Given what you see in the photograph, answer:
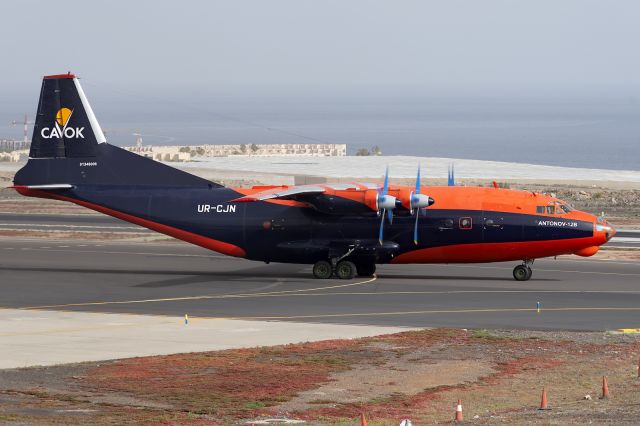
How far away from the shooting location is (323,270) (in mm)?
49656

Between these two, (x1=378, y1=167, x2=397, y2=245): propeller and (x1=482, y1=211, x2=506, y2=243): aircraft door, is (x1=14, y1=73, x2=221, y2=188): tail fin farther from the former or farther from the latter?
(x1=482, y1=211, x2=506, y2=243): aircraft door

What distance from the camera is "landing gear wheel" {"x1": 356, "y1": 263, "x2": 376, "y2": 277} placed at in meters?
50.1

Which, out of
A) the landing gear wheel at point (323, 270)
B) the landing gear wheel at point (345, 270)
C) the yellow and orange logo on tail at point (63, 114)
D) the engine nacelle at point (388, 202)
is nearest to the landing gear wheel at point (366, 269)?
the landing gear wheel at point (345, 270)

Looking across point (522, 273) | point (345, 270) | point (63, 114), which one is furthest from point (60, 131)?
point (522, 273)

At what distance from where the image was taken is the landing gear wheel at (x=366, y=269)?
50125 millimetres

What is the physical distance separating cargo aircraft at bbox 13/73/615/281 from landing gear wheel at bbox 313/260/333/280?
4cm

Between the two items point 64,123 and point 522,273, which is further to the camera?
point 64,123

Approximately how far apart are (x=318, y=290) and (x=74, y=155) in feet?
44.8

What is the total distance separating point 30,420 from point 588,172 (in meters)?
98.9

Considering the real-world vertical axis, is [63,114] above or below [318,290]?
above

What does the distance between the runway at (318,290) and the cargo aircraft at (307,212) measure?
53.0 inches

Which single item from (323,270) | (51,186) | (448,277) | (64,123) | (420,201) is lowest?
(448,277)

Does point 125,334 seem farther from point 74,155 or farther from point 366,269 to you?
point 74,155

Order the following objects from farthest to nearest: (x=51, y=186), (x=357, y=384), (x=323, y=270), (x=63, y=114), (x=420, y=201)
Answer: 1. (x=63, y=114)
2. (x=51, y=186)
3. (x=323, y=270)
4. (x=420, y=201)
5. (x=357, y=384)
